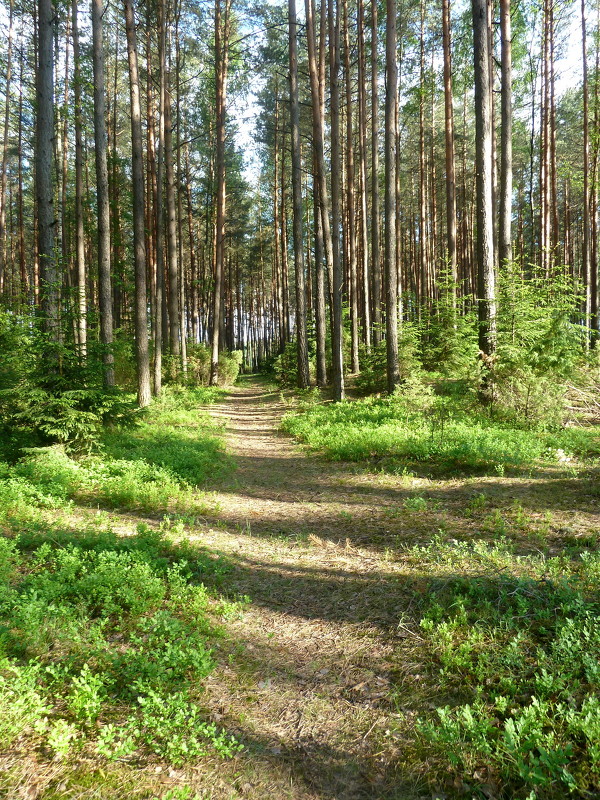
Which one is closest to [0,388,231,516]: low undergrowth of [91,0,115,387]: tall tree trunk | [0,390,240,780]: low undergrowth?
[0,390,240,780]: low undergrowth

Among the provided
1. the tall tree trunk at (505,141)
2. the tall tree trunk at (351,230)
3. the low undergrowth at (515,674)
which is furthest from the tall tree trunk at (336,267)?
the low undergrowth at (515,674)

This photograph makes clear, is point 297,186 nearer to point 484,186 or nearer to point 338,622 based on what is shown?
point 484,186

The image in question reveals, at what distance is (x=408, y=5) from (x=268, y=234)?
2227 cm

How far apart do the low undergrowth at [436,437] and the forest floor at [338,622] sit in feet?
2.00

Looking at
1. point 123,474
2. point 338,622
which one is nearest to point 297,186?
point 123,474

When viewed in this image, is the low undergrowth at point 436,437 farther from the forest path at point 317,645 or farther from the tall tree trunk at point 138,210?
the tall tree trunk at point 138,210

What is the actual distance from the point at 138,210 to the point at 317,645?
42.0 feet

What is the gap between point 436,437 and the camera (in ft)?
27.1

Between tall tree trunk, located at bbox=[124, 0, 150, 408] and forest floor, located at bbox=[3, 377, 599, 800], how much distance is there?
6985mm

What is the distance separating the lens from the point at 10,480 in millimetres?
5742

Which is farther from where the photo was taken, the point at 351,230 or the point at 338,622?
the point at 351,230

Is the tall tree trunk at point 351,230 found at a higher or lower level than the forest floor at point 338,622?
higher

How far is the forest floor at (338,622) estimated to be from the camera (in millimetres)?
2256

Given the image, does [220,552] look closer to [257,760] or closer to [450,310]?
[257,760]
